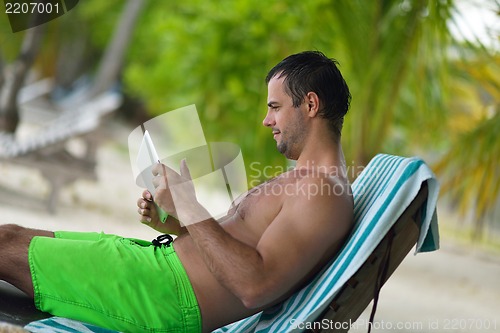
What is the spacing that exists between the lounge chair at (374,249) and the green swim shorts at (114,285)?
101 mm

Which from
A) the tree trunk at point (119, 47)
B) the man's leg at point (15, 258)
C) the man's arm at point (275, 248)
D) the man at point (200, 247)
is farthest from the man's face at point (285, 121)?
the tree trunk at point (119, 47)

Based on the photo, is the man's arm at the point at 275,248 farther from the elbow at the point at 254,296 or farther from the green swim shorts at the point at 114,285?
the green swim shorts at the point at 114,285

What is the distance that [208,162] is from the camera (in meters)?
2.18

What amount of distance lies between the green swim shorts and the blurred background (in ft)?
7.19

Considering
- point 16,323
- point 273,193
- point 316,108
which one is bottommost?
point 16,323

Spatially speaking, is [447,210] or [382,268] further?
[447,210]

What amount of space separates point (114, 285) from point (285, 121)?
2.09ft

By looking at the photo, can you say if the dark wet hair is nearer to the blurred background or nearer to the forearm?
the forearm

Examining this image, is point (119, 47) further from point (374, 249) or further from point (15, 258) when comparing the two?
point (374, 249)

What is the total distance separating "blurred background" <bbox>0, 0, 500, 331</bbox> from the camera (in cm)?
545

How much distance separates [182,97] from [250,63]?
1.57 metres

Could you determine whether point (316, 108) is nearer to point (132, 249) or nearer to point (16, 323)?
point (132, 249)

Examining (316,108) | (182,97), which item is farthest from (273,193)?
(182,97)

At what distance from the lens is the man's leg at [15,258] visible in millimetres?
2059
